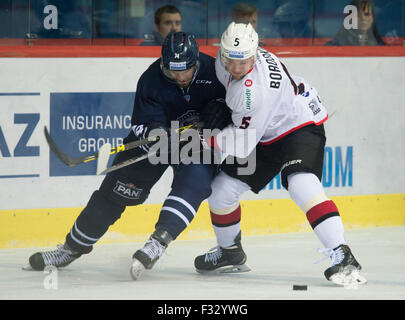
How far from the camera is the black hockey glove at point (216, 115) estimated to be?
13.5 ft

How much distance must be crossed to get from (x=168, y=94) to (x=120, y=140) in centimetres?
107


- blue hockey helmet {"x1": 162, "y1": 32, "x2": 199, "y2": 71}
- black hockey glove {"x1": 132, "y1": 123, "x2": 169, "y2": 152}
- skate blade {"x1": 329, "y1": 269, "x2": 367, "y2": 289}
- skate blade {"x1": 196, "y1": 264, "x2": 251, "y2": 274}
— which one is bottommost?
skate blade {"x1": 196, "y1": 264, "x2": 251, "y2": 274}

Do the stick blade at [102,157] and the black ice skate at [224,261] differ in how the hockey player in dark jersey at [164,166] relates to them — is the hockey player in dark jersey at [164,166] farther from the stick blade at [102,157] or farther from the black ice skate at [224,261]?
the black ice skate at [224,261]

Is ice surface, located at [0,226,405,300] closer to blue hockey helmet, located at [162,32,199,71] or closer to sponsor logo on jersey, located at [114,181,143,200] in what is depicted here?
sponsor logo on jersey, located at [114,181,143,200]

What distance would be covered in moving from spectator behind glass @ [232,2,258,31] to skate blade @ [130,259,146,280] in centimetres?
202

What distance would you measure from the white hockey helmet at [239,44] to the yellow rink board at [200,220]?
1515 mm

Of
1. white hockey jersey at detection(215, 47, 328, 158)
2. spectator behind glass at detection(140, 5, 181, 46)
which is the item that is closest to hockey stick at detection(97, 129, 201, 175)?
white hockey jersey at detection(215, 47, 328, 158)

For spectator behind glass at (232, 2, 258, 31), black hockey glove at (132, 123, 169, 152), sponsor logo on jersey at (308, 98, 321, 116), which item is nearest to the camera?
black hockey glove at (132, 123, 169, 152)

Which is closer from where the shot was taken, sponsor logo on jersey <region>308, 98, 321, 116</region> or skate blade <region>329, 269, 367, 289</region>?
skate blade <region>329, 269, 367, 289</region>

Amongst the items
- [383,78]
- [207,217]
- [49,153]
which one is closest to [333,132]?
[383,78]

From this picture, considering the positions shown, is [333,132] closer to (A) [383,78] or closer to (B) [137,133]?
(A) [383,78]

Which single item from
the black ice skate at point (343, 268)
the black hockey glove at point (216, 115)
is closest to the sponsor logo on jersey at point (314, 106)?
the black hockey glove at point (216, 115)

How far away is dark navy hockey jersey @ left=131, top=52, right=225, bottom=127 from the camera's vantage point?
416 centimetres

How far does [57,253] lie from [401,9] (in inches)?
107
